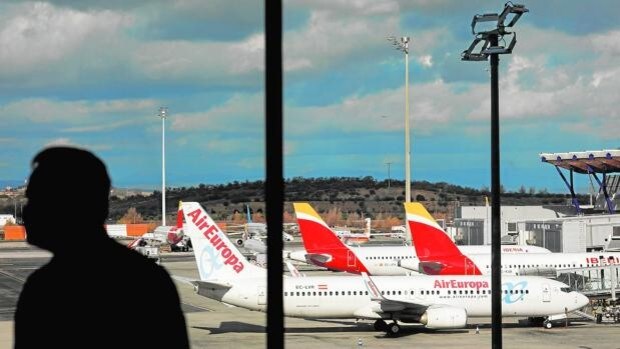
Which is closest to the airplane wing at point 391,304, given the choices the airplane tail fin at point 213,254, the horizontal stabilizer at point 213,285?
the airplane tail fin at point 213,254

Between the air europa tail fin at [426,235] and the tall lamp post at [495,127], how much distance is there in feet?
104

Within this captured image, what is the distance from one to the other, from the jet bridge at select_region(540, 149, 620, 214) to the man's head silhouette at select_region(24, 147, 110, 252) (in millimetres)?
100977

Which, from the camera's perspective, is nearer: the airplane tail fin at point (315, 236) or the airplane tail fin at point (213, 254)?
the airplane tail fin at point (213, 254)

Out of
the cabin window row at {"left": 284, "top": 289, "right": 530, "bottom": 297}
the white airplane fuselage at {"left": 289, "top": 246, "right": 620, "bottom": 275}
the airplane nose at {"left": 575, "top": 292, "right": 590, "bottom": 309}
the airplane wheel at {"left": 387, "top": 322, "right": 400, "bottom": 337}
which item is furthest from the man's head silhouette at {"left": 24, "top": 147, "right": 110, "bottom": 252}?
the white airplane fuselage at {"left": 289, "top": 246, "right": 620, "bottom": 275}

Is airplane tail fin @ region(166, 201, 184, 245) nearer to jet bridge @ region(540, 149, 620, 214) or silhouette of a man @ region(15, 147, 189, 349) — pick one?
jet bridge @ region(540, 149, 620, 214)

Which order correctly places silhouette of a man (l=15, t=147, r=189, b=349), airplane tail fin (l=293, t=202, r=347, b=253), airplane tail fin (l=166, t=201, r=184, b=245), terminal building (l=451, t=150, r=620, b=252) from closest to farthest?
silhouette of a man (l=15, t=147, r=189, b=349) → airplane tail fin (l=293, t=202, r=347, b=253) → terminal building (l=451, t=150, r=620, b=252) → airplane tail fin (l=166, t=201, r=184, b=245)

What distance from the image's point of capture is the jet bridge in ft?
334

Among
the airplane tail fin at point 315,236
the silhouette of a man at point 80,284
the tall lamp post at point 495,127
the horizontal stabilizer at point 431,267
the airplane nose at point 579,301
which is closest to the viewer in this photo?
the silhouette of a man at point 80,284

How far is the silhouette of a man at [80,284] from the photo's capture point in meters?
3.95

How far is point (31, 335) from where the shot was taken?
157 inches

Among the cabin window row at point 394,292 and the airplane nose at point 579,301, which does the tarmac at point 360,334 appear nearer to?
the airplane nose at point 579,301

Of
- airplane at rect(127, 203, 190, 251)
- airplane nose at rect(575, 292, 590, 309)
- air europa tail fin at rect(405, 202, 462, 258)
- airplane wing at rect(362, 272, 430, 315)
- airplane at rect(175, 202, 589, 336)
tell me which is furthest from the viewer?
airplane at rect(127, 203, 190, 251)

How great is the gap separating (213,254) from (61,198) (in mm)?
40739

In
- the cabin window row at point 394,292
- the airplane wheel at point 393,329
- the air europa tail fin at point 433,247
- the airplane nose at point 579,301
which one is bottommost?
the airplane wheel at point 393,329
